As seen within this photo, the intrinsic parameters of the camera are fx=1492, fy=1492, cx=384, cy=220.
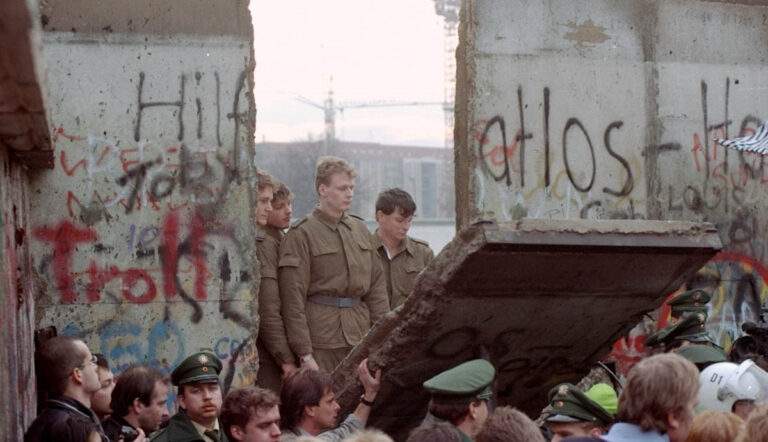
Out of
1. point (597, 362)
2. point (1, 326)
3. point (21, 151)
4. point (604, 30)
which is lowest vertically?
point (597, 362)

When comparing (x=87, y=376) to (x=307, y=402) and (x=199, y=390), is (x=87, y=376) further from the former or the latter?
(x=307, y=402)

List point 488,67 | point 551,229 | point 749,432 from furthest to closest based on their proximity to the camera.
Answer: point 488,67 < point 551,229 < point 749,432

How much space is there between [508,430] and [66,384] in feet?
7.91

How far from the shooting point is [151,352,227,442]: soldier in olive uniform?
23.0 feet

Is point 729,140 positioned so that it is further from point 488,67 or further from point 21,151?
point 21,151

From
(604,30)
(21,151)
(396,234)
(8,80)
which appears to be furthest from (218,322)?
(8,80)

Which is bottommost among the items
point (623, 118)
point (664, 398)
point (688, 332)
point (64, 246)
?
point (688, 332)

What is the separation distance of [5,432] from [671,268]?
367 cm

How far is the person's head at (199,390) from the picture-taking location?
7.21m

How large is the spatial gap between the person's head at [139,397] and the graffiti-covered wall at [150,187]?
2372 mm

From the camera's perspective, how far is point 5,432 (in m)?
6.71

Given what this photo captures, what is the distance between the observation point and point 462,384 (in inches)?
262

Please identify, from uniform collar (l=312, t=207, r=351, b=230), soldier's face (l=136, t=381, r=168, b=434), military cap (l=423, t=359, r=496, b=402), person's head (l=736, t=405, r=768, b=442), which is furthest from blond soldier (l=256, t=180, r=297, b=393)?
person's head (l=736, t=405, r=768, b=442)

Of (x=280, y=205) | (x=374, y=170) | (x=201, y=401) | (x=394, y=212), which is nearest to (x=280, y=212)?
(x=280, y=205)
